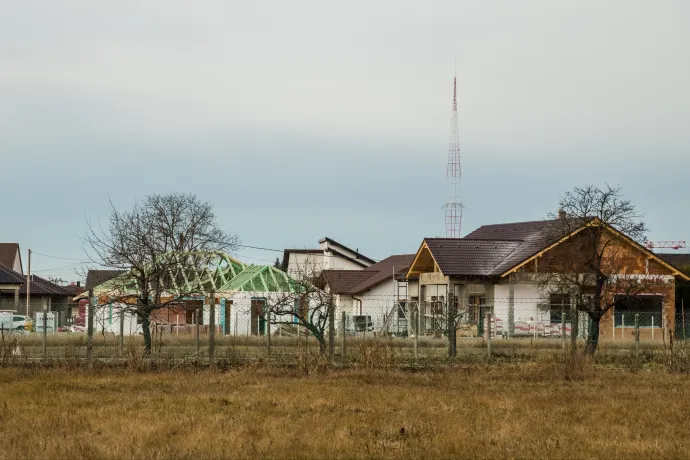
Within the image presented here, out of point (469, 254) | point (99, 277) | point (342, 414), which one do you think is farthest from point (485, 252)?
point (342, 414)

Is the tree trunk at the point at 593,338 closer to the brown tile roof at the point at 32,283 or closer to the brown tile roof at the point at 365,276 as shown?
the brown tile roof at the point at 365,276

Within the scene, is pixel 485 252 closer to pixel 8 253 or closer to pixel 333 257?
pixel 333 257

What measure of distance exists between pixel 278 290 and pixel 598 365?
33.1 metres

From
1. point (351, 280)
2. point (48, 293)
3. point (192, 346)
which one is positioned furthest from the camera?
point (48, 293)

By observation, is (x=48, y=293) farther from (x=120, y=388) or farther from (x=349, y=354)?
(x=120, y=388)

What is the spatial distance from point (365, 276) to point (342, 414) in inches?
2053

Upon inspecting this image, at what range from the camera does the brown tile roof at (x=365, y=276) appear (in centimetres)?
6094

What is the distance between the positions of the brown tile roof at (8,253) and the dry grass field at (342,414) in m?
76.4

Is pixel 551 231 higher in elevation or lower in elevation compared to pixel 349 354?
higher

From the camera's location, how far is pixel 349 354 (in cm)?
2556

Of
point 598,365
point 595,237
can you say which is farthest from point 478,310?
point 598,365

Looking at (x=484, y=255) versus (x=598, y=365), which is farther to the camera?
(x=484, y=255)

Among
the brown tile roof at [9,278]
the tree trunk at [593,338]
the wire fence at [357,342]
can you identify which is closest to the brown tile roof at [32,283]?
the brown tile roof at [9,278]

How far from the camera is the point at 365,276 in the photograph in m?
66.4
